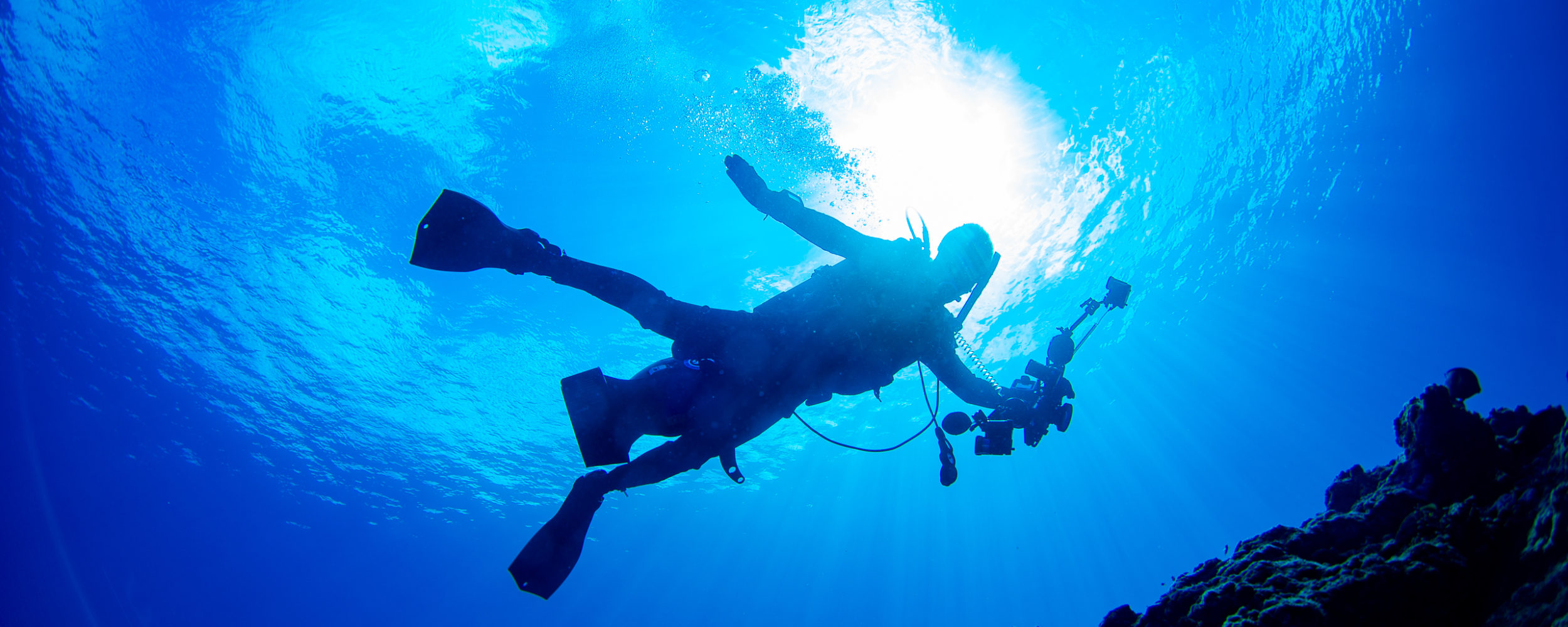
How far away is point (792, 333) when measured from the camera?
344 centimetres

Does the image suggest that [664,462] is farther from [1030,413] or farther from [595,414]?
[1030,413]

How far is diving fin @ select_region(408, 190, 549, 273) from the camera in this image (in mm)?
2834

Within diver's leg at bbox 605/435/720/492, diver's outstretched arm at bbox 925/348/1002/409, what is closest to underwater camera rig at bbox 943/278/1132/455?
diver's outstretched arm at bbox 925/348/1002/409

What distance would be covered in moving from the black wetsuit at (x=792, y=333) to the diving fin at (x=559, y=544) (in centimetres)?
18

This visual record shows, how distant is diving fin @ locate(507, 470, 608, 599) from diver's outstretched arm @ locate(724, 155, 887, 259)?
6.76 feet

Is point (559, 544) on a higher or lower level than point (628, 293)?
lower

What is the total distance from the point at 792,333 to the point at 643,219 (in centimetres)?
997

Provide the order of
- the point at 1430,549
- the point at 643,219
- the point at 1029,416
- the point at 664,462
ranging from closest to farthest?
1. the point at 1430,549
2. the point at 664,462
3. the point at 1029,416
4. the point at 643,219

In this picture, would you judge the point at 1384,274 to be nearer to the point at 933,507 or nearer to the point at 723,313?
the point at 723,313

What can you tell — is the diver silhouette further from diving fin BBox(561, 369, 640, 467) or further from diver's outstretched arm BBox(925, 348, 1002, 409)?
diver's outstretched arm BBox(925, 348, 1002, 409)

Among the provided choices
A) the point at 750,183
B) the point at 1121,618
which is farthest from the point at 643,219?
the point at 1121,618

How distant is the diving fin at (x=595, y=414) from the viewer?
3.17 metres

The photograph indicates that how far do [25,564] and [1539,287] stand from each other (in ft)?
233

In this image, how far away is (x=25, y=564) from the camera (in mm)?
27609
